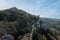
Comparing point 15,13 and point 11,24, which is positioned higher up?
point 15,13

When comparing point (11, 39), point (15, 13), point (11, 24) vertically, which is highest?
point (15, 13)

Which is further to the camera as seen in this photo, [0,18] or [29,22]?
[0,18]

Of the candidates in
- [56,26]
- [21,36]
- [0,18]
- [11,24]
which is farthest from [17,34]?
[56,26]

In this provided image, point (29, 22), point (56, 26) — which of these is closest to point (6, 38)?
point (29, 22)

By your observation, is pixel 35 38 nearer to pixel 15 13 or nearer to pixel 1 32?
pixel 1 32

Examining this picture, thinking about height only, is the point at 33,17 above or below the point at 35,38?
above

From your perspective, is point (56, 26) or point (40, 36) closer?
point (40, 36)

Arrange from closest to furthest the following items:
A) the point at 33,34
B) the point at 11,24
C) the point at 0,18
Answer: the point at 33,34 → the point at 11,24 → the point at 0,18

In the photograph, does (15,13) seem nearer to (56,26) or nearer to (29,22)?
(29,22)

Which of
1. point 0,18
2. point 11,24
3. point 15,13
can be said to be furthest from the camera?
point 15,13
